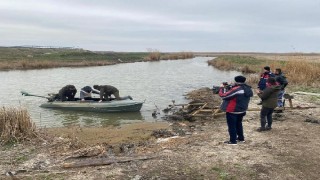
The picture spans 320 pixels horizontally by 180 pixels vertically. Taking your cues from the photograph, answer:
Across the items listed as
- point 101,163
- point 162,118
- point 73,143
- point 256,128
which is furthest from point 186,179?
point 162,118

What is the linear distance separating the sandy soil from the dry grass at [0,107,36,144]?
361mm

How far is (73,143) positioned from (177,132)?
373 cm

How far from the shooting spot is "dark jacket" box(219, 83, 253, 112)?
892 centimetres

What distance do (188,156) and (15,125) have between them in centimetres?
447

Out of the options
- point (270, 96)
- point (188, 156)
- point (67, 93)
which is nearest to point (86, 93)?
point (67, 93)

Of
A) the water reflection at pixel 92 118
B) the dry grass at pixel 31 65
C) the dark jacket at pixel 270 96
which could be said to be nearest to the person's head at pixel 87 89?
the water reflection at pixel 92 118

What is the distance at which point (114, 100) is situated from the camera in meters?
18.1

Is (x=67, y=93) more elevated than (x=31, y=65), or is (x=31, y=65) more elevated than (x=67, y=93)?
(x=31, y=65)

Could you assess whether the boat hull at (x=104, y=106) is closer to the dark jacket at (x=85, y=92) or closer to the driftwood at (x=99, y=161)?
the dark jacket at (x=85, y=92)

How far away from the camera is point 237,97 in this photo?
895 cm

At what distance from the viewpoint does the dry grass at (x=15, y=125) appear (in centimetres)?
990

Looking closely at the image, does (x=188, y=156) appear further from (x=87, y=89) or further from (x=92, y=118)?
(x=87, y=89)

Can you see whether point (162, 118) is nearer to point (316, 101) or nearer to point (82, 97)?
point (82, 97)

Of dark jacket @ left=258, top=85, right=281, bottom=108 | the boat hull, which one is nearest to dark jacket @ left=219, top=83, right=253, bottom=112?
dark jacket @ left=258, top=85, right=281, bottom=108
